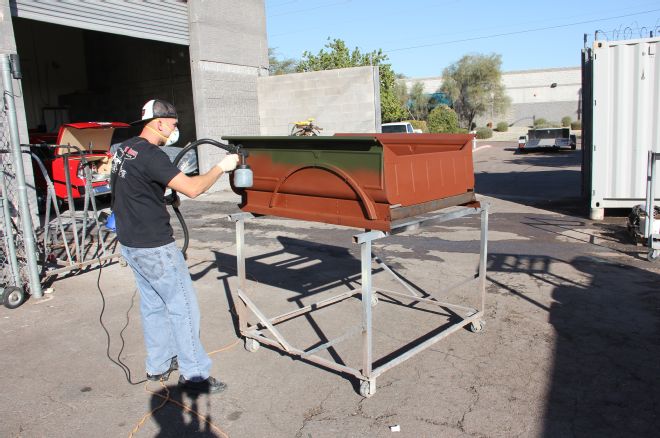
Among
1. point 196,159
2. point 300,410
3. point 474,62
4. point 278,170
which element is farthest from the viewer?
point 474,62

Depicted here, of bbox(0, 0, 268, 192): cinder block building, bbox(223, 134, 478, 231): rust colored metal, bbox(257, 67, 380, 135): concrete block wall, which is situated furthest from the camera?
bbox(257, 67, 380, 135): concrete block wall

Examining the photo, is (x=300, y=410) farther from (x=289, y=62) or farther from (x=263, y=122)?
(x=289, y=62)

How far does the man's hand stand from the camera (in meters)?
3.87

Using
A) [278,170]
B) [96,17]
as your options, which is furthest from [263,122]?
[278,170]

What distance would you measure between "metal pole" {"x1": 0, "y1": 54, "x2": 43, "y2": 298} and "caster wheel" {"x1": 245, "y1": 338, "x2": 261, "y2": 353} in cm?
299

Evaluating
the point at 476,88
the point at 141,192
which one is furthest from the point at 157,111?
the point at 476,88

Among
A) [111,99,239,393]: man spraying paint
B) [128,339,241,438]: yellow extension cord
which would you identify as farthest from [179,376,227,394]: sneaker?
[128,339,241,438]: yellow extension cord

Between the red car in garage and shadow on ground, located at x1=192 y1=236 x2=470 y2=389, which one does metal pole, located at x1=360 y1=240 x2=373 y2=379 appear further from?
the red car in garage

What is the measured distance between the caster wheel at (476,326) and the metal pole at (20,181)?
15.5 ft

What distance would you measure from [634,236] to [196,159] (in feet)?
39.3

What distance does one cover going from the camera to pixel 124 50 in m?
20.6

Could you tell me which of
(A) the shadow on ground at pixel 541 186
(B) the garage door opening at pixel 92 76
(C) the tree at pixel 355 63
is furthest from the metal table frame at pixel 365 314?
(C) the tree at pixel 355 63

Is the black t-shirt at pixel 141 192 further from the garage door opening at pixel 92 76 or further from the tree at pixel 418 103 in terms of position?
the tree at pixel 418 103

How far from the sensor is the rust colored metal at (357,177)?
3.70 meters
